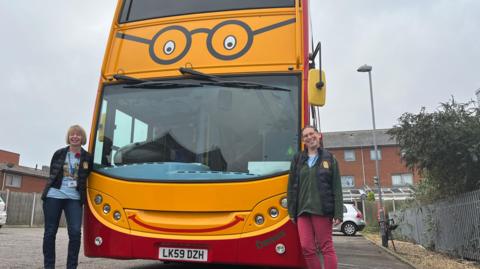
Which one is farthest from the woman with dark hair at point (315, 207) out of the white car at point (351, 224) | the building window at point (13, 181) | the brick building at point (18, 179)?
the building window at point (13, 181)

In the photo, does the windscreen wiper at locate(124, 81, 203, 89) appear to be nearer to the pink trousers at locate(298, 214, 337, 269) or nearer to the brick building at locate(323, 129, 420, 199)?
the pink trousers at locate(298, 214, 337, 269)

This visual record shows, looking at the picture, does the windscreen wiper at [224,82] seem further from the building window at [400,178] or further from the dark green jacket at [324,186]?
the building window at [400,178]

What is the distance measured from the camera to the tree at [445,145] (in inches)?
367

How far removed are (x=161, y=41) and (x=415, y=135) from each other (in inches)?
266

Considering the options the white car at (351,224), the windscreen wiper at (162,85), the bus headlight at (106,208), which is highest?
the windscreen wiper at (162,85)

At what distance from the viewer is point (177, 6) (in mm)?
6238

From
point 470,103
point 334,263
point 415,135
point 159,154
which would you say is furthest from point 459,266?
point 159,154

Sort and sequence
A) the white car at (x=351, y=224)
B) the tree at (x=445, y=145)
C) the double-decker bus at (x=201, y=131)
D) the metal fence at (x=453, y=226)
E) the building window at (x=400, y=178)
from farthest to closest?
the building window at (x=400, y=178) < the white car at (x=351, y=224) < the tree at (x=445, y=145) < the metal fence at (x=453, y=226) < the double-decker bus at (x=201, y=131)

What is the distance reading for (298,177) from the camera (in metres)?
4.75

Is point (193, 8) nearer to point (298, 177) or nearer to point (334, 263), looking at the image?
point (298, 177)

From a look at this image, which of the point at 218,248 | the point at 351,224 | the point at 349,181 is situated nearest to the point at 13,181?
the point at 351,224

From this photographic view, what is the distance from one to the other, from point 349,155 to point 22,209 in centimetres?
3283

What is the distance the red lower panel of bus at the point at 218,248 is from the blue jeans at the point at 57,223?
34 cm

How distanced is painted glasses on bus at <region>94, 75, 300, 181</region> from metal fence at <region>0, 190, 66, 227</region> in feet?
64.2
